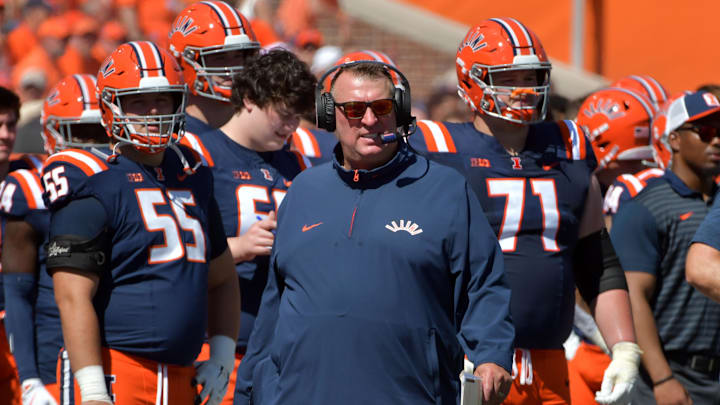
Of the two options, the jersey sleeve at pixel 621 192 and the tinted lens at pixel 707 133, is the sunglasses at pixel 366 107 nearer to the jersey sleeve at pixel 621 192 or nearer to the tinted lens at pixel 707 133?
the jersey sleeve at pixel 621 192

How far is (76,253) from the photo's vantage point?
4094 millimetres

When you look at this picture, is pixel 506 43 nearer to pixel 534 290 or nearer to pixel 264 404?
pixel 534 290

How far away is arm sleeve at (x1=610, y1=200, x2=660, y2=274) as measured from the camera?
555 centimetres

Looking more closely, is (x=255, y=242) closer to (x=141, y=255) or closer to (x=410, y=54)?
(x=141, y=255)

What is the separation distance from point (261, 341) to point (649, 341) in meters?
2.36

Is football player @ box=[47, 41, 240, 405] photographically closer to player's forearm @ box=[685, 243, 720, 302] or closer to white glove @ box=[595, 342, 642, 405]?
white glove @ box=[595, 342, 642, 405]

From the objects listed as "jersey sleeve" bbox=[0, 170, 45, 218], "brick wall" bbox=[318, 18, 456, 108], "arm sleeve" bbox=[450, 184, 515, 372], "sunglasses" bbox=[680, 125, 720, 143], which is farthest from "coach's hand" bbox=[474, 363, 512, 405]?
"brick wall" bbox=[318, 18, 456, 108]

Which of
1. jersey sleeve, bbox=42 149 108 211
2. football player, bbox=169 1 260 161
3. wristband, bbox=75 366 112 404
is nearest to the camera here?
wristband, bbox=75 366 112 404

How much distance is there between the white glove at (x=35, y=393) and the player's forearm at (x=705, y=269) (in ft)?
8.77

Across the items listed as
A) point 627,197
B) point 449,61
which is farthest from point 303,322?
point 449,61

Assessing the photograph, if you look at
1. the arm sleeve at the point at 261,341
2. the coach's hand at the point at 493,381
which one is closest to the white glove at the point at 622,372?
the coach's hand at the point at 493,381

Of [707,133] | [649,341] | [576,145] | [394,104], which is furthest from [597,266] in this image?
[394,104]

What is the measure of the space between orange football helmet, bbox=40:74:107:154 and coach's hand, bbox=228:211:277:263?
3.23 ft

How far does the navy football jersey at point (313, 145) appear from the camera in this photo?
226 inches
